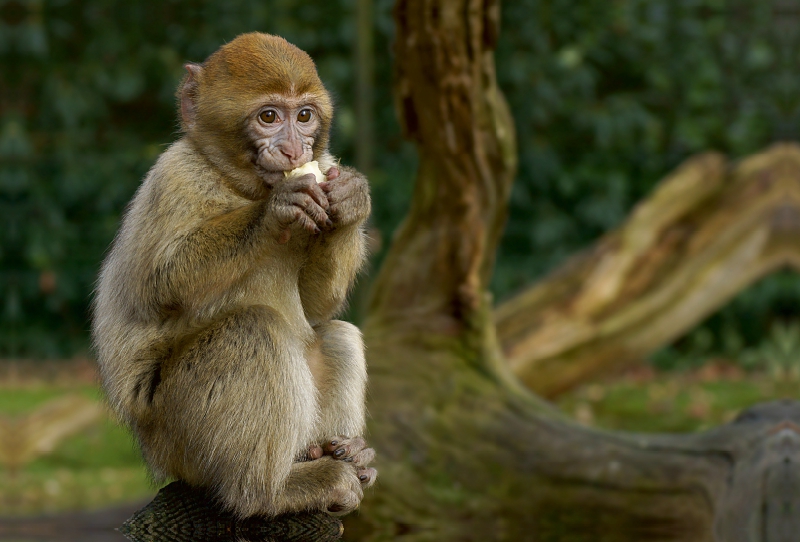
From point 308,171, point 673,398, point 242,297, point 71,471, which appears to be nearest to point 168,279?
point 242,297

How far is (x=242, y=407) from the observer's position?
376 centimetres

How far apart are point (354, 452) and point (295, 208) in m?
1.14

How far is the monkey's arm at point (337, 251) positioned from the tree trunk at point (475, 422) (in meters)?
1.65

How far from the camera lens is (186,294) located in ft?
12.8

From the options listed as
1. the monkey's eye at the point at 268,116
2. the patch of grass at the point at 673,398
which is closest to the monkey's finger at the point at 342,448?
the monkey's eye at the point at 268,116

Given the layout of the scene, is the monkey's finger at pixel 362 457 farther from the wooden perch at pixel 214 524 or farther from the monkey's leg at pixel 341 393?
the wooden perch at pixel 214 524

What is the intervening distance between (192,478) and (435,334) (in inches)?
105

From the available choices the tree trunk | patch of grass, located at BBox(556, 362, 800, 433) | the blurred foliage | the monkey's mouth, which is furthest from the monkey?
patch of grass, located at BBox(556, 362, 800, 433)

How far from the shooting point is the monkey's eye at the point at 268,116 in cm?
404

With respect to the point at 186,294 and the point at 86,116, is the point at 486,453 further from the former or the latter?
the point at 86,116

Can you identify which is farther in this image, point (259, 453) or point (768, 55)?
point (768, 55)

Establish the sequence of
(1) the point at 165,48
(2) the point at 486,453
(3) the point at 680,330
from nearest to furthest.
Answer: (2) the point at 486,453
(3) the point at 680,330
(1) the point at 165,48

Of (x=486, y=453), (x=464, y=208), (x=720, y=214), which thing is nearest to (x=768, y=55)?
(x=720, y=214)

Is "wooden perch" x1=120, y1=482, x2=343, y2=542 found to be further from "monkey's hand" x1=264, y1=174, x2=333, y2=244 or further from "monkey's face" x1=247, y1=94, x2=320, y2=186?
"monkey's face" x1=247, y1=94, x2=320, y2=186
